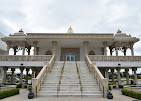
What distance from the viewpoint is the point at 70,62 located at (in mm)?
18109

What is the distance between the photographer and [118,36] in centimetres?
2111

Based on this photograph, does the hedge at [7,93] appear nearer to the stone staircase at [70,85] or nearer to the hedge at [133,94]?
the stone staircase at [70,85]

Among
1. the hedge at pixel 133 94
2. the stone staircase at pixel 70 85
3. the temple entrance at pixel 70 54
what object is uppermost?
the temple entrance at pixel 70 54

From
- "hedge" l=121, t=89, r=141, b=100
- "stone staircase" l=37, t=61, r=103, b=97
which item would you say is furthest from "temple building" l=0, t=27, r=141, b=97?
"hedge" l=121, t=89, r=141, b=100

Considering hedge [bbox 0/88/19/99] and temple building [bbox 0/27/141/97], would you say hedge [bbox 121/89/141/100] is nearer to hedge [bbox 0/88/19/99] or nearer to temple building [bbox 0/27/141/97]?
temple building [bbox 0/27/141/97]

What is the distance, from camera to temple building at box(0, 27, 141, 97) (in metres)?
10.7

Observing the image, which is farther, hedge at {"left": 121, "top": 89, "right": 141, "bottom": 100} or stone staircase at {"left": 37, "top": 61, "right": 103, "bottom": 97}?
stone staircase at {"left": 37, "top": 61, "right": 103, "bottom": 97}

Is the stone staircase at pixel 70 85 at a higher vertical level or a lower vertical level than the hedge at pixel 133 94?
higher

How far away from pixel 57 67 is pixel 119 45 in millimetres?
11437

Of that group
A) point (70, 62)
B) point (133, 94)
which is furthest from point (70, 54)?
point (133, 94)

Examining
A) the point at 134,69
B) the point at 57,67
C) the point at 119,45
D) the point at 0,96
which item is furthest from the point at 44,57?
the point at 134,69

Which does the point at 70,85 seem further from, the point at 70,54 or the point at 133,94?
the point at 70,54

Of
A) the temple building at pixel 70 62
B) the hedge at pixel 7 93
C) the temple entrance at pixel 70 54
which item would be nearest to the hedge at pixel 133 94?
the temple building at pixel 70 62

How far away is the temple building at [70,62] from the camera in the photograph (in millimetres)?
10719
